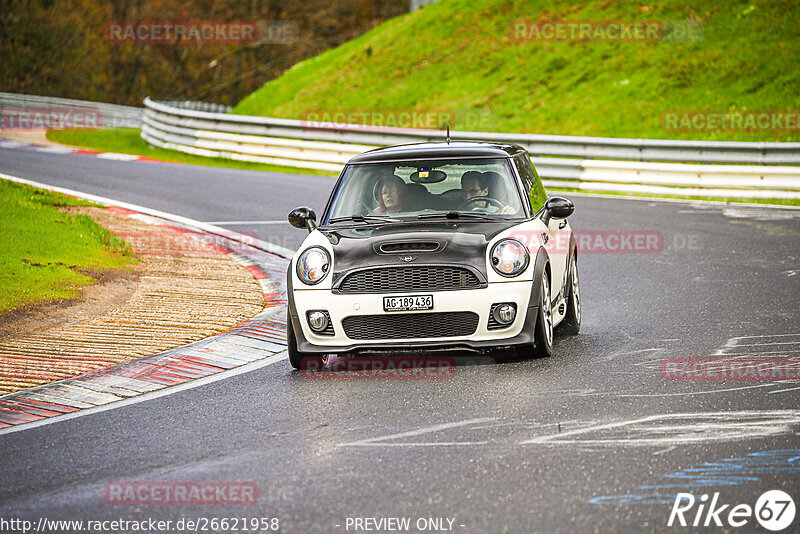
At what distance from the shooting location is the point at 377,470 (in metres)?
5.74

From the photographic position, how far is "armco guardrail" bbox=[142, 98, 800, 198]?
19.5 meters

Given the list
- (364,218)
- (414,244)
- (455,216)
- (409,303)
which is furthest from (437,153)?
(409,303)

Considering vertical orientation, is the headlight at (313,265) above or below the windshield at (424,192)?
below

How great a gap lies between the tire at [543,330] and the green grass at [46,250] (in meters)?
4.91

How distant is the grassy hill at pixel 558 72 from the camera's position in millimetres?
27047

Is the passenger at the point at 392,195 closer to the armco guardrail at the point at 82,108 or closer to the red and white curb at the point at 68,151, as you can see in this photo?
the red and white curb at the point at 68,151

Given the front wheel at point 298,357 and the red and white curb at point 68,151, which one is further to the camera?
the red and white curb at point 68,151

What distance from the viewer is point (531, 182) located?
9.69 m

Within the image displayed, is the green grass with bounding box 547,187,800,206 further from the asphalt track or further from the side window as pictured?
the side window

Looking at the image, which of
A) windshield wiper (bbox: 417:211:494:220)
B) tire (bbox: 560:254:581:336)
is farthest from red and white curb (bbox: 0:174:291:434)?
tire (bbox: 560:254:581:336)

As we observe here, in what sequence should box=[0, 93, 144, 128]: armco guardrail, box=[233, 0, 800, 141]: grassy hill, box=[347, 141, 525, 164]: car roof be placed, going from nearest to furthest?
box=[347, 141, 525, 164]: car roof, box=[233, 0, 800, 141]: grassy hill, box=[0, 93, 144, 128]: armco guardrail

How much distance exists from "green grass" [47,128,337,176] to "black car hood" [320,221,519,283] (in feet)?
51.5

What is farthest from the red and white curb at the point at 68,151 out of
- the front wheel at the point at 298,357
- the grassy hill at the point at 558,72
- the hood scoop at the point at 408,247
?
the hood scoop at the point at 408,247

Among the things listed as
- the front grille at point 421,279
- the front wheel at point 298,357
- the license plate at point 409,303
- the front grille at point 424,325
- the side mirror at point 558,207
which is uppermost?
the side mirror at point 558,207
